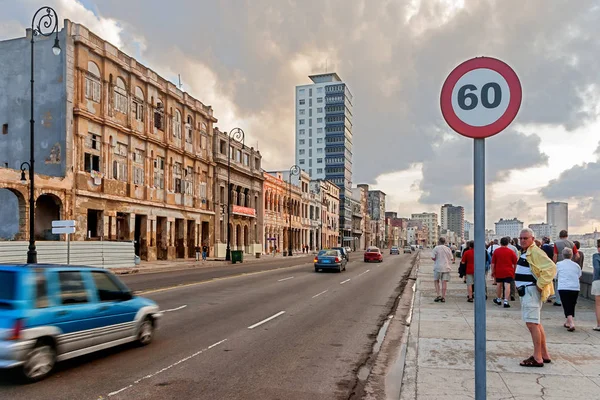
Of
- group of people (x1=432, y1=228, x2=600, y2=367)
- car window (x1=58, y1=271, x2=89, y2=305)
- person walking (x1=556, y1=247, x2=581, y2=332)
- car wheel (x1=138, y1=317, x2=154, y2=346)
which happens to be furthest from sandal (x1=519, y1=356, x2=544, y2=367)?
car window (x1=58, y1=271, x2=89, y2=305)

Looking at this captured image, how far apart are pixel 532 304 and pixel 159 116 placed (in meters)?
44.6

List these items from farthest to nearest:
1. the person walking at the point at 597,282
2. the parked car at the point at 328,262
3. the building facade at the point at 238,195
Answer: the building facade at the point at 238,195
the parked car at the point at 328,262
the person walking at the point at 597,282

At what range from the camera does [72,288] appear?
746 centimetres

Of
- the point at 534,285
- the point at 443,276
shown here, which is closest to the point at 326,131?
the point at 443,276

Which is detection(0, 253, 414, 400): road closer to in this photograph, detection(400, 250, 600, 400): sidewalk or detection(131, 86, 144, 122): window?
detection(400, 250, 600, 400): sidewalk

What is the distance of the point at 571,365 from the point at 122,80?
A: 40.9m

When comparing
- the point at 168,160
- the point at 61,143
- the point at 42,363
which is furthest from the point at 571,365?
the point at 168,160

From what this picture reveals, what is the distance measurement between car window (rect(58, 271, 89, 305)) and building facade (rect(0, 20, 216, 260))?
25545mm

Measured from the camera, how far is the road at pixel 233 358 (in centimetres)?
643

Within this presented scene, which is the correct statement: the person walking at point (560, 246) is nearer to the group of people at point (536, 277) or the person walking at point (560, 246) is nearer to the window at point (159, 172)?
the group of people at point (536, 277)

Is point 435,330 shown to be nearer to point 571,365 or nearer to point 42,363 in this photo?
point 571,365

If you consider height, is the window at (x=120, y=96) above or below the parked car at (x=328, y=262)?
above

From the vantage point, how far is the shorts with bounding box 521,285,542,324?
279 inches

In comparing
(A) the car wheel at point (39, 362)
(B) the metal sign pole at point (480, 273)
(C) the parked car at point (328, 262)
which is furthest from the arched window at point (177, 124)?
(B) the metal sign pole at point (480, 273)
